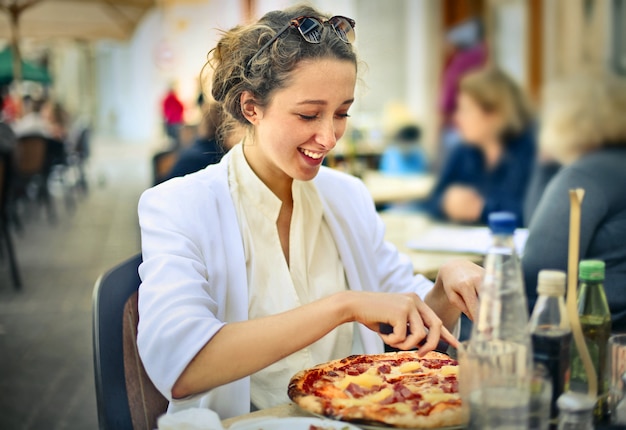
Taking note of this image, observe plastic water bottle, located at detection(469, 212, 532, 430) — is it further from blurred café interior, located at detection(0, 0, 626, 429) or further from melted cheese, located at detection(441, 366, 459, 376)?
blurred café interior, located at detection(0, 0, 626, 429)

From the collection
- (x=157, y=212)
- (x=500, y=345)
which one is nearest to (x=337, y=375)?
(x=500, y=345)

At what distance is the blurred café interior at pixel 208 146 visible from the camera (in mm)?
3830

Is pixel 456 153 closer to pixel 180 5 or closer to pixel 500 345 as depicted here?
pixel 500 345

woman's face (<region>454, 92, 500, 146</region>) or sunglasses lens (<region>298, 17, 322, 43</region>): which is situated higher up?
sunglasses lens (<region>298, 17, 322, 43</region>)

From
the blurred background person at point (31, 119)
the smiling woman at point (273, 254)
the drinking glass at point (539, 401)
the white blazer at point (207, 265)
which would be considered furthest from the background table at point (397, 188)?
the blurred background person at point (31, 119)

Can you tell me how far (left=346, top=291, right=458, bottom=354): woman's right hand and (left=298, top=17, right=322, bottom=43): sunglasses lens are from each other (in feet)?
1.95

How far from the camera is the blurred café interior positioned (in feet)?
12.6

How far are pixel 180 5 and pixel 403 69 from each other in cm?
749

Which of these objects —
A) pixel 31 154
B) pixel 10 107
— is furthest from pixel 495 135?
pixel 10 107

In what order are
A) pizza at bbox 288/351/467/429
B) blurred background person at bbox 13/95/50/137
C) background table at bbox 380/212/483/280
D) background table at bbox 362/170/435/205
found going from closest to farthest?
pizza at bbox 288/351/467/429 < background table at bbox 380/212/483/280 < background table at bbox 362/170/435/205 < blurred background person at bbox 13/95/50/137

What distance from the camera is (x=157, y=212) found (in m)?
1.75

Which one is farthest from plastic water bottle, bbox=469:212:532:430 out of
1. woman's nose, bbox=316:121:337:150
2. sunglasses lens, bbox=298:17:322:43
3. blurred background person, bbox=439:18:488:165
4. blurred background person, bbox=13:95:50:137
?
blurred background person, bbox=13:95:50:137

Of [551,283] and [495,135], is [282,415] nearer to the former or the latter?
[551,283]

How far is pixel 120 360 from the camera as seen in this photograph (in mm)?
1713
